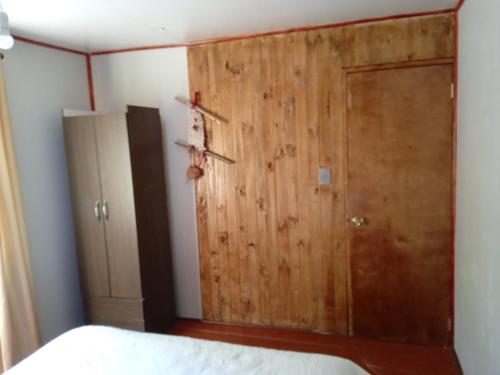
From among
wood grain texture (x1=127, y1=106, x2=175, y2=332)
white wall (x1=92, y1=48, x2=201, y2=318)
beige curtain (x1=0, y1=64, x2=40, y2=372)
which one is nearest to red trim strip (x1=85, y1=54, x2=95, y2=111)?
white wall (x1=92, y1=48, x2=201, y2=318)

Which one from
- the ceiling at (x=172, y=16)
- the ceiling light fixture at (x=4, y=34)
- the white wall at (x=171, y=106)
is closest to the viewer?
the ceiling light fixture at (x=4, y=34)

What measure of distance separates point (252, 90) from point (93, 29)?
1.20 metres

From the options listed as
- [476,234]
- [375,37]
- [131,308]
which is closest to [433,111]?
[375,37]

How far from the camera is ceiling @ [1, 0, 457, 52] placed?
7.34ft

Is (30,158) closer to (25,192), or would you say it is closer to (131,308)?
(25,192)

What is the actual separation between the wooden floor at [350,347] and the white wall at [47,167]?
953mm

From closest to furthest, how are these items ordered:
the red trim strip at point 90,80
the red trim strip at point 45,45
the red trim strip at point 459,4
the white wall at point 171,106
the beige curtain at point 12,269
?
the red trim strip at point 459,4 → the beige curtain at point 12,269 → the red trim strip at point 45,45 → the white wall at point 171,106 → the red trim strip at point 90,80

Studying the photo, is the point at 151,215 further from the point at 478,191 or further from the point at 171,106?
the point at 478,191

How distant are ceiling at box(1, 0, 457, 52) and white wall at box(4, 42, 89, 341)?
24 centimetres

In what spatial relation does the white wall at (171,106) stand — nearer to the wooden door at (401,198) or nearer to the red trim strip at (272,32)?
the red trim strip at (272,32)

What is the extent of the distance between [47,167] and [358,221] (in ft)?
7.90

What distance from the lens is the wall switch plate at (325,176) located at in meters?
2.95

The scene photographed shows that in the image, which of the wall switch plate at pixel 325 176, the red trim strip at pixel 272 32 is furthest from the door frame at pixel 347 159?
the red trim strip at pixel 272 32

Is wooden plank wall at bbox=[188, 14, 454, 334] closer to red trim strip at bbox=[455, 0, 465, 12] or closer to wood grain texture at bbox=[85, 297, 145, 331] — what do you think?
red trim strip at bbox=[455, 0, 465, 12]
